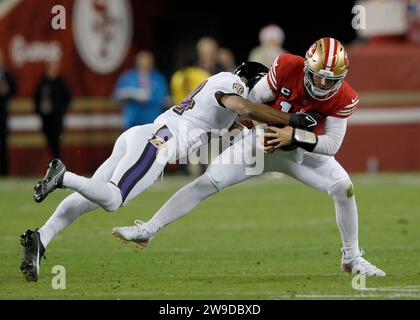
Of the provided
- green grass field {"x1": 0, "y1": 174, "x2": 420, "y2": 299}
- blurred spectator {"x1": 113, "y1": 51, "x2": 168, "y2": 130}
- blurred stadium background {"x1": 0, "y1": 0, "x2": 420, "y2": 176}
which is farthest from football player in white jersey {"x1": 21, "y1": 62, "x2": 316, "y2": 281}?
blurred spectator {"x1": 113, "y1": 51, "x2": 168, "y2": 130}

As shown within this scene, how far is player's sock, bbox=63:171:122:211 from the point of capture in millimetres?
6656

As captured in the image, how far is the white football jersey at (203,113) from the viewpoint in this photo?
7234 mm

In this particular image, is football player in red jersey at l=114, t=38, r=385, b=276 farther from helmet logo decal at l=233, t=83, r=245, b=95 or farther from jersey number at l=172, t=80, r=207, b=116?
jersey number at l=172, t=80, r=207, b=116

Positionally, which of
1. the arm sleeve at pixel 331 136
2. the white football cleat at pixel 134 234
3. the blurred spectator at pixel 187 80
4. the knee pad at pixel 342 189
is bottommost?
the white football cleat at pixel 134 234

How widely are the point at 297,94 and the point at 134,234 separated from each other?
1399 mm

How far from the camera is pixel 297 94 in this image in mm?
7176

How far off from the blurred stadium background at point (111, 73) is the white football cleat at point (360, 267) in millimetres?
7863

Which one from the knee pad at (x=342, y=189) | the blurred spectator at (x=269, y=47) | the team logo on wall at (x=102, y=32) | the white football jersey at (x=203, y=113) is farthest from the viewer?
the team logo on wall at (x=102, y=32)

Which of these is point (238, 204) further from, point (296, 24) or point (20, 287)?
point (296, 24)

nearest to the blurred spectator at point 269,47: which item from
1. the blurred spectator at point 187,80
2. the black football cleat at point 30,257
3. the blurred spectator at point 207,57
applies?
the blurred spectator at point 207,57

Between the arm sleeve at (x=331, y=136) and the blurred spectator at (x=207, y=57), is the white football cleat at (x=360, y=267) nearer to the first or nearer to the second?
the arm sleeve at (x=331, y=136)

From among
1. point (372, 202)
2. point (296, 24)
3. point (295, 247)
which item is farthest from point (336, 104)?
point (296, 24)

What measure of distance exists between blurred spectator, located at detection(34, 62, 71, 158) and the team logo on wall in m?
0.82

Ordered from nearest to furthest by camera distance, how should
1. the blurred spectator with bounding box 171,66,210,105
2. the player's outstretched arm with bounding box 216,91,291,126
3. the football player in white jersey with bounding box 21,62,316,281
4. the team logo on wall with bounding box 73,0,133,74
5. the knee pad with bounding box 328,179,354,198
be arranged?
the football player in white jersey with bounding box 21,62,316,281, the player's outstretched arm with bounding box 216,91,291,126, the knee pad with bounding box 328,179,354,198, the blurred spectator with bounding box 171,66,210,105, the team logo on wall with bounding box 73,0,133,74
